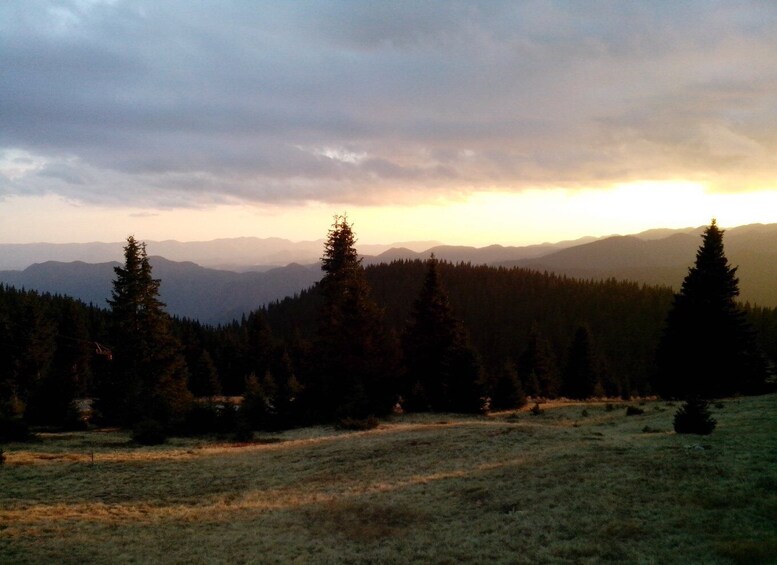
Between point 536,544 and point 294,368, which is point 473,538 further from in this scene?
point 294,368

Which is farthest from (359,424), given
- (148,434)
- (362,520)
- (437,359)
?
(362,520)

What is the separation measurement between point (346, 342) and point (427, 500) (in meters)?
24.6

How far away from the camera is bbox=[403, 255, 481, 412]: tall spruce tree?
37875mm

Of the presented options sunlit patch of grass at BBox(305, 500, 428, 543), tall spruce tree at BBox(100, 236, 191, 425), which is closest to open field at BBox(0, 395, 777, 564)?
sunlit patch of grass at BBox(305, 500, 428, 543)

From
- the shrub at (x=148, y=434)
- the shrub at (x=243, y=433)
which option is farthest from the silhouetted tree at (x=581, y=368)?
the shrub at (x=148, y=434)

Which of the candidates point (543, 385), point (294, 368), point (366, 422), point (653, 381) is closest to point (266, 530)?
point (366, 422)

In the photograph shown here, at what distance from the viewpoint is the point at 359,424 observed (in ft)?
110

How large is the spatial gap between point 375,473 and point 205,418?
2048 cm

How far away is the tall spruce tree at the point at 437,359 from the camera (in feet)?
124

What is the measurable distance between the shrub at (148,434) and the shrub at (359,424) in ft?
38.7

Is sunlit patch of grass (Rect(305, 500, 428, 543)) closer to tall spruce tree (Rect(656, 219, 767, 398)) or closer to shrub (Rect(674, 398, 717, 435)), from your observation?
shrub (Rect(674, 398, 717, 435))

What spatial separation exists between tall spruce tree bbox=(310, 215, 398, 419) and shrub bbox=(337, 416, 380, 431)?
11.6 feet

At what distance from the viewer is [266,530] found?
48.3 ft

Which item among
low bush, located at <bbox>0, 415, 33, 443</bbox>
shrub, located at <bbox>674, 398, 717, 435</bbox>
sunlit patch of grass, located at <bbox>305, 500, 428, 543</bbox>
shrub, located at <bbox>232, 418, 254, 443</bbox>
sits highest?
shrub, located at <bbox>674, 398, 717, 435</bbox>
